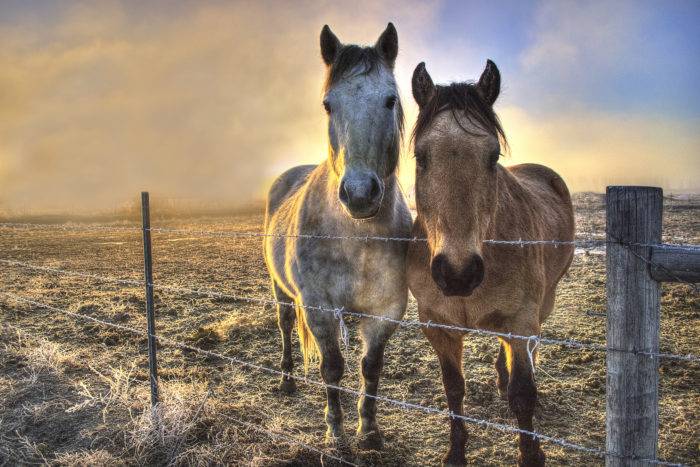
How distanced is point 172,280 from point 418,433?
23.5ft

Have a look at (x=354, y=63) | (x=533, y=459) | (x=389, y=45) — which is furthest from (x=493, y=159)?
(x=533, y=459)

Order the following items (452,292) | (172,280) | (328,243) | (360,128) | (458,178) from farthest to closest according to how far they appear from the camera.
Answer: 1. (172,280)
2. (328,243)
3. (360,128)
4. (458,178)
5. (452,292)

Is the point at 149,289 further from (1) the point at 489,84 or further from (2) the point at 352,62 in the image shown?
(1) the point at 489,84

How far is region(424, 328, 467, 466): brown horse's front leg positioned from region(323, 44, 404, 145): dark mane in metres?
1.39

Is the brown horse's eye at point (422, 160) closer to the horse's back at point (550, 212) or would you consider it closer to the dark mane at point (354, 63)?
the dark mane at point (354, 63)

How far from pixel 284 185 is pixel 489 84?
3.28 meters

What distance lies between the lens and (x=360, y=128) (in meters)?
2.59

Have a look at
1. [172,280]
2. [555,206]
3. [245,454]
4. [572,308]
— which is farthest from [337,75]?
[172,280]

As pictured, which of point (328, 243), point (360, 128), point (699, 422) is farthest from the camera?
point (699, 422)

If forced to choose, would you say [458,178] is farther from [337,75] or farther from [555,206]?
[555,206]

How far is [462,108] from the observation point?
2.29 m

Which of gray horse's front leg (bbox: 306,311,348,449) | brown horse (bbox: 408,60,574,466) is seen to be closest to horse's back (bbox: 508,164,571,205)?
brown horse (bbox: 408,60,574,466)

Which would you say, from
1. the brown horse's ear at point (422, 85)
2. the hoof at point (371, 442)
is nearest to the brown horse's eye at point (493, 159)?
the brown horse's ear at point (422, 85)

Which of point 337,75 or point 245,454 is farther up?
point 337,75
